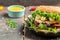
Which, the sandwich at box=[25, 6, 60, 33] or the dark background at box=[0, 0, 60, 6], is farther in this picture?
the dark background at box=[0, 0, 60, 6]

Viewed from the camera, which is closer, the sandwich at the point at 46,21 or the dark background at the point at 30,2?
the sandwich at the point at 46,21

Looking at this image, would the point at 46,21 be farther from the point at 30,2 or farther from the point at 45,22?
the point at 30,2

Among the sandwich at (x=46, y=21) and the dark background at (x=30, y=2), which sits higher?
the dark background at (x=30, y=2)

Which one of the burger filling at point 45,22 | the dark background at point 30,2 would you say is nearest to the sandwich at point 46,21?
the burger filling at point 45,22

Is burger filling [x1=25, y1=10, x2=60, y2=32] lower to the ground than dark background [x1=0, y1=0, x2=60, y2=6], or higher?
lower

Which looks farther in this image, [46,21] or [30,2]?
[30,2]

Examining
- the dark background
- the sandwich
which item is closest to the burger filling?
the sandwich

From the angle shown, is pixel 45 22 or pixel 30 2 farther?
pixel 30 2

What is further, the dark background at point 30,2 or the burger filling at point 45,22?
the dark background at point 30,2

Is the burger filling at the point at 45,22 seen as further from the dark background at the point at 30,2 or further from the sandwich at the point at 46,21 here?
the dark background at the point at 30,2

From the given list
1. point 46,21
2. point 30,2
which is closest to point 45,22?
point 46,21

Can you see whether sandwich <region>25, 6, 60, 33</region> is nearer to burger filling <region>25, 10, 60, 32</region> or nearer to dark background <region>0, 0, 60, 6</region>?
burger filling <region>25, 10, 60, 32</region>
